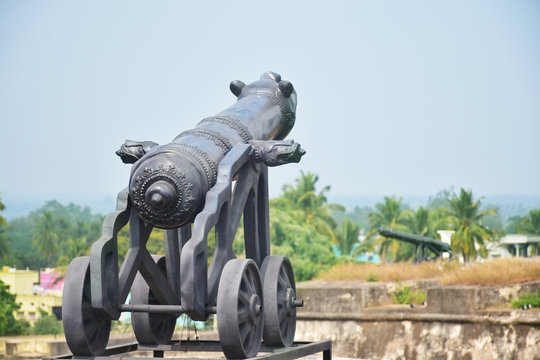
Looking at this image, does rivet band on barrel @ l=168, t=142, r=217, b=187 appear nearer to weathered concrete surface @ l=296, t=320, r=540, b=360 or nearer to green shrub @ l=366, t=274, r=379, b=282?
weathered concrete surface @ l=296, t=320, r=540, b=360

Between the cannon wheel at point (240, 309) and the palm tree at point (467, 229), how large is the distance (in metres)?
33.3

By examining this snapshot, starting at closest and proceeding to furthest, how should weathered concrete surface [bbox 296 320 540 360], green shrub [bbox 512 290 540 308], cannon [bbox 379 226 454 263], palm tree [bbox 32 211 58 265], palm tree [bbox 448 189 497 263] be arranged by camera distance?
weathered concrete surface [bbox 296 320 540 360], green shrub [bbox 512 290 540 308], cannon [bbox 379 226 454 263], palm tree [bbox 448 189 497 263], palm tree [bbox 32 211 58 265]

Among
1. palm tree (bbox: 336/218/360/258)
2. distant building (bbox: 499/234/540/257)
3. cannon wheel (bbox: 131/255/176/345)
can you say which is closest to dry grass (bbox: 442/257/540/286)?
cannon wheel (bbox: 131/255/176/345)

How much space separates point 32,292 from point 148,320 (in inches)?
1793

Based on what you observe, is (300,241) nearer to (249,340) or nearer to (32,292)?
(32,292)

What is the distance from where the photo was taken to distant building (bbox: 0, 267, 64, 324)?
41.7m

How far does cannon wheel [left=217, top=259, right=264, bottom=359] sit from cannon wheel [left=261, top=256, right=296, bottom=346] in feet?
0.96

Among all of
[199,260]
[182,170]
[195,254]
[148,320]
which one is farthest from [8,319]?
[195,254]

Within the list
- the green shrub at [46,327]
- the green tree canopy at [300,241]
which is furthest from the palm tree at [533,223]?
the green shrub at [46,327]

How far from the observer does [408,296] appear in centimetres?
2186

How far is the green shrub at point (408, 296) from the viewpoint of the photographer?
21656 mm

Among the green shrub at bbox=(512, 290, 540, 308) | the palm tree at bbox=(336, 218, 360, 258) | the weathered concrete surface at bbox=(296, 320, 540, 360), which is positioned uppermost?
the palm tree at bbox=(336, 218, 360, 258)

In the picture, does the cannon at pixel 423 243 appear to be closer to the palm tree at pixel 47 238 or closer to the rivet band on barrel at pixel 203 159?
the rivet band on barrel at pixel 203 159

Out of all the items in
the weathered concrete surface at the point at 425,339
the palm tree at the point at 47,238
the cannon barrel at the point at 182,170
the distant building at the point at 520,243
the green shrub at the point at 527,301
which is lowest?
the weathered concrete surface at the point at 425,339
